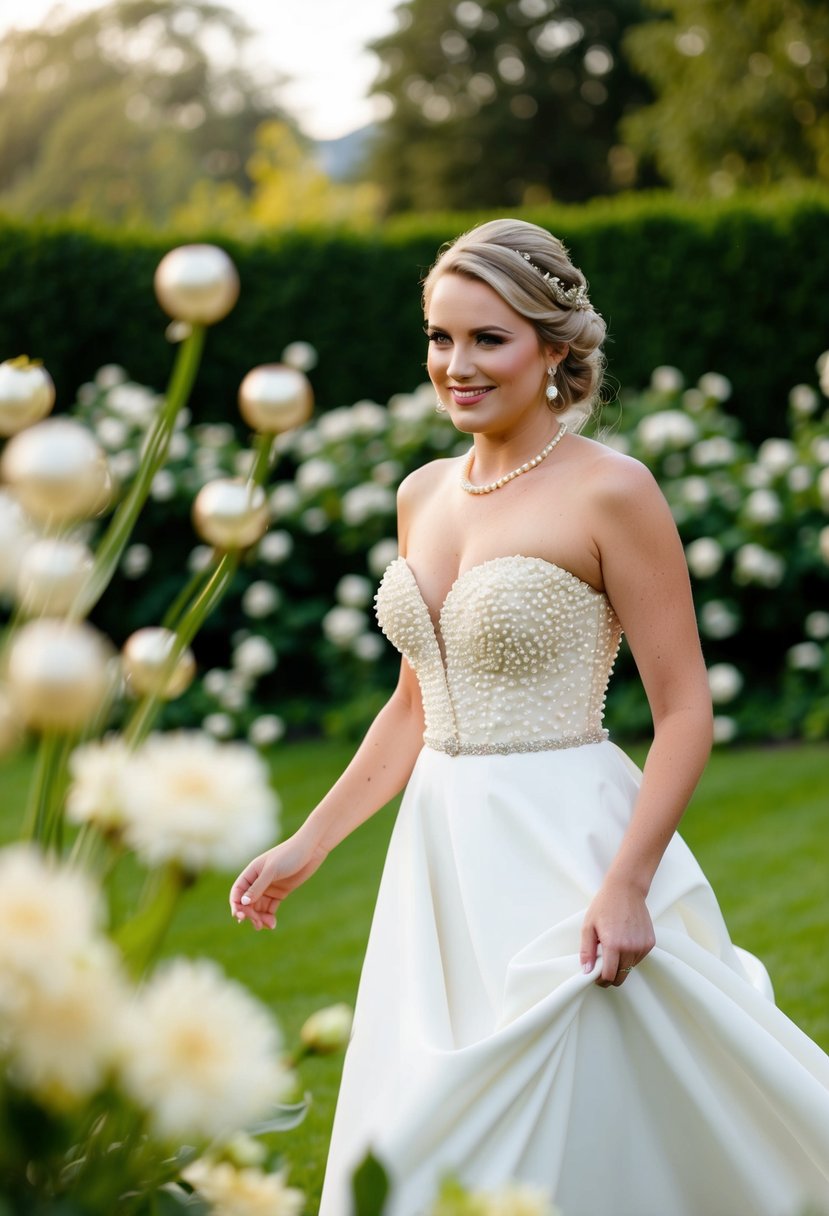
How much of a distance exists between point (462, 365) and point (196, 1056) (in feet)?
6.61

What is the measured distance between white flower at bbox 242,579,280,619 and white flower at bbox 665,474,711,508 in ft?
8.63

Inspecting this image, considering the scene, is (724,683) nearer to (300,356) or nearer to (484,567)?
(300,356)

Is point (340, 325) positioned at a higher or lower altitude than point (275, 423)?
lower

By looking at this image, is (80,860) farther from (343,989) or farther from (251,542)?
(343,989)

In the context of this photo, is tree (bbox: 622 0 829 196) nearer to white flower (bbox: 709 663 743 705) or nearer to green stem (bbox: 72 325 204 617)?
white flower (bbox: 709 663 743 705)

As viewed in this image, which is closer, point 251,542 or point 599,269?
point 251,542

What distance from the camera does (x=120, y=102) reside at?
39.7 meters

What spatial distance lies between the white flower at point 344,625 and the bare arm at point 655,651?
611cm

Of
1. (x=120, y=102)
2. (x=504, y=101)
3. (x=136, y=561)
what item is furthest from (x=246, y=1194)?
(x=120, y=102)

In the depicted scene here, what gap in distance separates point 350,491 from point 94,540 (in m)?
1.65

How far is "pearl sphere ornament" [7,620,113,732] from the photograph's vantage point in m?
0.79

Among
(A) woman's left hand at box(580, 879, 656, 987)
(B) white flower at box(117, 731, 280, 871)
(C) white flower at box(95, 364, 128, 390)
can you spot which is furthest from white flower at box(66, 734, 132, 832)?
(C) white flower at box(95, 364, 128, 390)

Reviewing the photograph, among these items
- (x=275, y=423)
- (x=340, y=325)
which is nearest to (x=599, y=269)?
(x=340, y=325)

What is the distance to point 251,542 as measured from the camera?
109 cm
